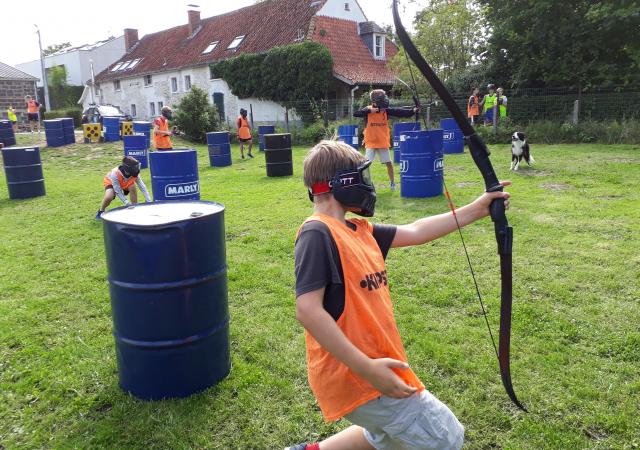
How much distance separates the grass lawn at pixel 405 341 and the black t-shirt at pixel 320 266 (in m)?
1.50

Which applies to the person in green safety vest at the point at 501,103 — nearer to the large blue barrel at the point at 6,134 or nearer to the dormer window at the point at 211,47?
the large blue barrel at the point at 6,134

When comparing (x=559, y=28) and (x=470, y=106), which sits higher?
(x=559, y=28)

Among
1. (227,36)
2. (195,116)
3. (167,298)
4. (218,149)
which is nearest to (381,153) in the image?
(167,298)

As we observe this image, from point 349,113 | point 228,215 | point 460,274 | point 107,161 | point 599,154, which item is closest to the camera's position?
point 460,274

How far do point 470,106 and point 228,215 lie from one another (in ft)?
48.0

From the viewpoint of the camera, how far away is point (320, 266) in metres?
1.98

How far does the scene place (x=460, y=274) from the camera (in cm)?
560

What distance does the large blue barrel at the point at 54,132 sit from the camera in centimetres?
2262

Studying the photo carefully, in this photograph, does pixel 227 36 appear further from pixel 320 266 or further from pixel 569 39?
pixel 320 266

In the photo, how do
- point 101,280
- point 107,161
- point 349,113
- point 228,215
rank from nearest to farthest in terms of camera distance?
point 101,280 < point 228,215 < point 107,161 < point 349,113

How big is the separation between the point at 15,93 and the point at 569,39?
45839 mm

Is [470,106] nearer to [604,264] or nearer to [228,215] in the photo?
[228,215]

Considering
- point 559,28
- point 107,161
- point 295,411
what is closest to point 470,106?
point 559,28

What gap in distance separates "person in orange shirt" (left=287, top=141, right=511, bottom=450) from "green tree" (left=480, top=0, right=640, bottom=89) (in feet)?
67.3
